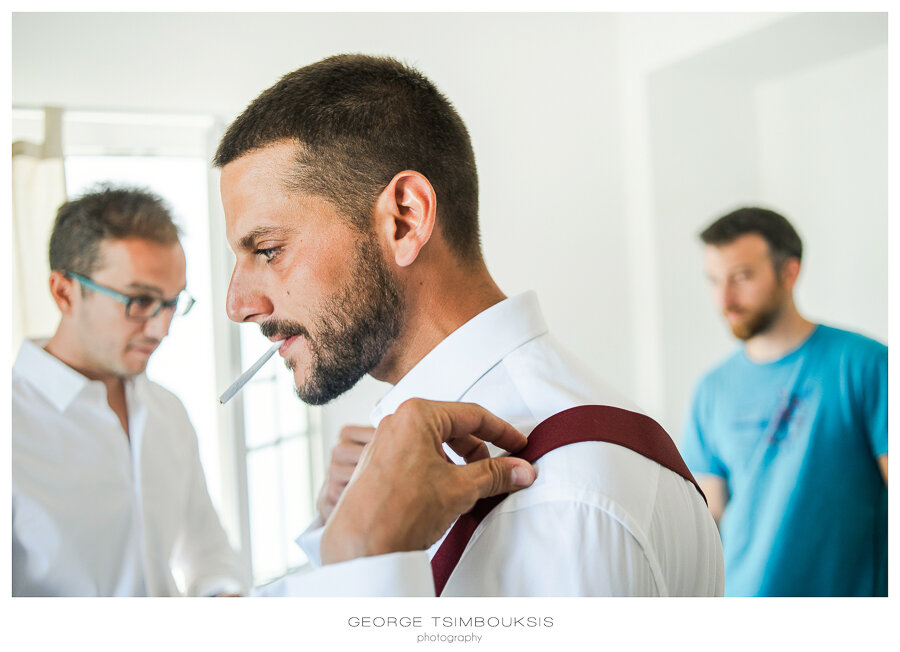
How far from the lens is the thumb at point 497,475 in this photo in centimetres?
48

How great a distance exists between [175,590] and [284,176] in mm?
508

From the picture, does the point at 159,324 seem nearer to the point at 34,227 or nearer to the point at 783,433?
the point at 34,227

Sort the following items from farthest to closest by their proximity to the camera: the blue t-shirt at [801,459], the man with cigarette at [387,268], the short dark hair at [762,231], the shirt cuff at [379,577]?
1. the short dark hair at [762,231]
2. the blue t-shirt at [801,459]
3. the man with cigarette at [387,268]
4. the shirt cuff at [379,577]

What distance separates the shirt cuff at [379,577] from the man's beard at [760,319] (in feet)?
2.65

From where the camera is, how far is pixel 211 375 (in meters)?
0.86

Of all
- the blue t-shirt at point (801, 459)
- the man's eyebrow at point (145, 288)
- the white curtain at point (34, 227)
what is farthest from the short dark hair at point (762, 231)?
the white curtain at point (34, 227)

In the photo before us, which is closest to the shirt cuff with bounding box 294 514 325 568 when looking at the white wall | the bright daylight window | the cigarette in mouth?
the bright daylight window

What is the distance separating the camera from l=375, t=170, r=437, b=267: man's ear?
0.61m

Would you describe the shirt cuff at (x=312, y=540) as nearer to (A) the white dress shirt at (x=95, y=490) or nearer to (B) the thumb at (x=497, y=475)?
(A) the white dress shirt at (x=95, y=490)

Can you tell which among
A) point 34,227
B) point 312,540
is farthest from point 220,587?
point 34,227

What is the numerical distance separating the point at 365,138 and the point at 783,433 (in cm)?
83

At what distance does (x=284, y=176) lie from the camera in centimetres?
62
